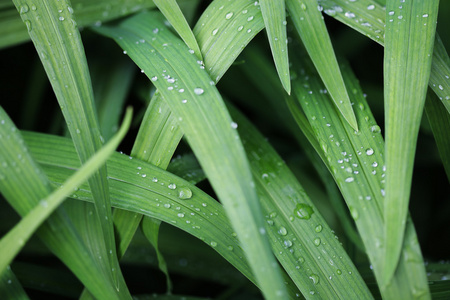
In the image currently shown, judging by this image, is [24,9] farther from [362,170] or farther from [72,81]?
[362,170]

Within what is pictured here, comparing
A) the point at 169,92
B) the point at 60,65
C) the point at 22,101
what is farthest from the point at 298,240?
the point at 22,101

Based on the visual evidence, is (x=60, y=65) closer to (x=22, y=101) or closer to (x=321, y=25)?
(x=321, y=25)

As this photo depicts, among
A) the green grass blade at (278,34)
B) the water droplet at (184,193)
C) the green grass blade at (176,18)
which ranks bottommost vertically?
the water droplet at (184,193)

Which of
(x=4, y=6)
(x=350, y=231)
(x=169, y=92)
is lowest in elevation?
(x=350, y=231)

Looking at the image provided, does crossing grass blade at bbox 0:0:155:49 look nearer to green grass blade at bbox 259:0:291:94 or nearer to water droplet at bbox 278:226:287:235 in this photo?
green grass blade at bbox 259:0:291:94

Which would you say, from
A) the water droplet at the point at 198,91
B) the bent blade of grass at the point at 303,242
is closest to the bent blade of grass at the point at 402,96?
the bent blade of grass at the point at 303,242

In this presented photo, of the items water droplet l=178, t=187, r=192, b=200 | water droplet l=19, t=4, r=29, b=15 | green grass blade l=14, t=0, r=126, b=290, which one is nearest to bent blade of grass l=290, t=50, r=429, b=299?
water droplet l=178, t=187, r=192, b=200

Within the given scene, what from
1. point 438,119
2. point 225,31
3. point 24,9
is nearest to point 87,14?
point 24,9

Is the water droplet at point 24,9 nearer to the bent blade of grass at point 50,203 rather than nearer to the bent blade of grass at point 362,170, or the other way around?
the bent blade of grass at point 50,203
